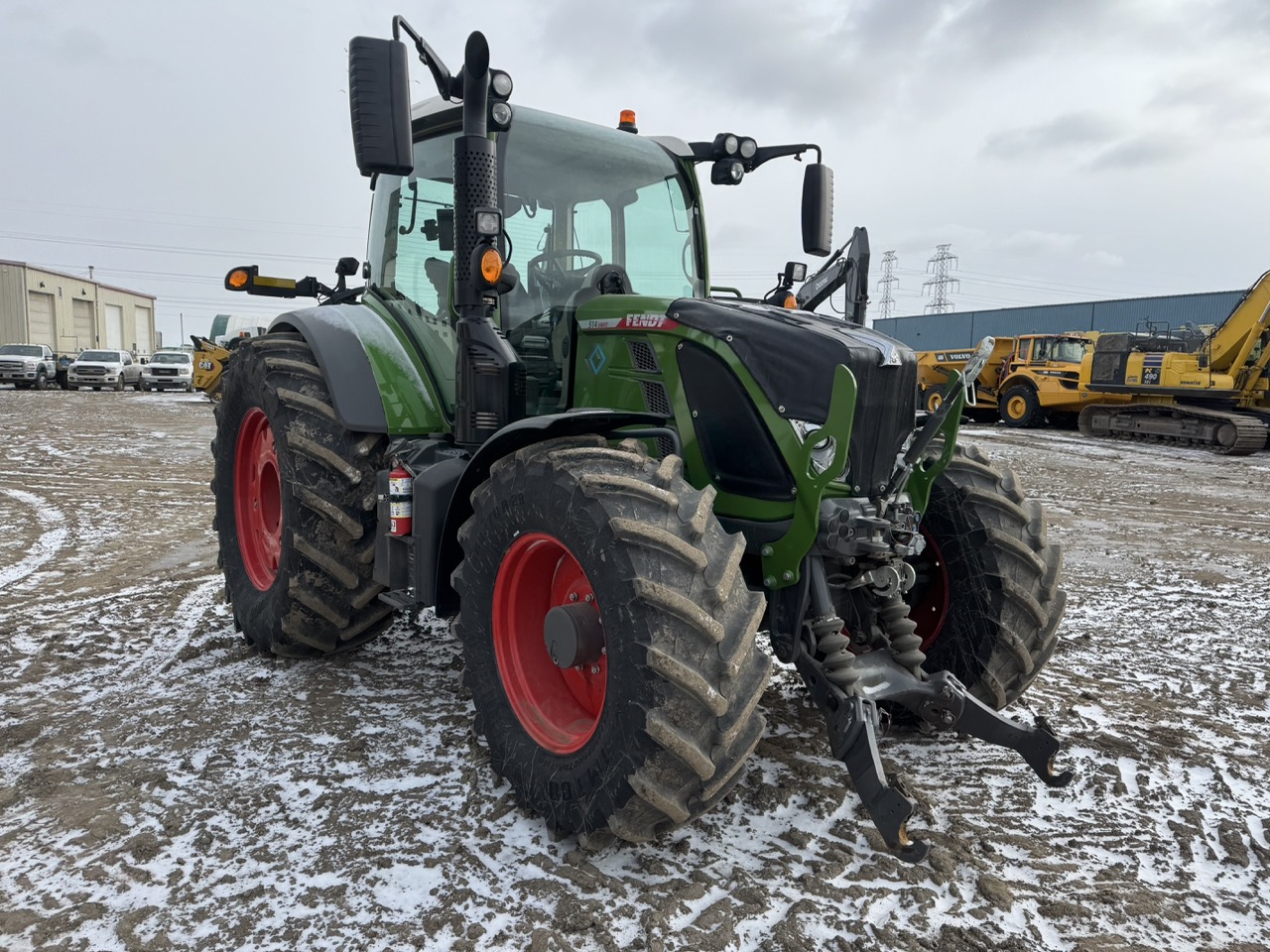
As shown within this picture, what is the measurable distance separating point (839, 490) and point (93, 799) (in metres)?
2.63

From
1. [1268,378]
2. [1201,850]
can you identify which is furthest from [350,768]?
[1268,378]

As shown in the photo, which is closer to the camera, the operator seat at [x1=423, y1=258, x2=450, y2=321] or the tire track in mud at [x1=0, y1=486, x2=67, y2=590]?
the operator seat at [x1=423, y1=258, x2=450, y2=321]

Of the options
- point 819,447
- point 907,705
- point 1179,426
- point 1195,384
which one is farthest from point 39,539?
point 1195,384

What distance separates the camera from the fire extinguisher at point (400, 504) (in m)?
3.70

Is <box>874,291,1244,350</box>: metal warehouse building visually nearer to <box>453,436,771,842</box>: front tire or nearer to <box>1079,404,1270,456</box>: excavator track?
<box>1079,404,1270,456</box>: excavator track

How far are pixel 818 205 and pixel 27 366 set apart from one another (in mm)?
32421

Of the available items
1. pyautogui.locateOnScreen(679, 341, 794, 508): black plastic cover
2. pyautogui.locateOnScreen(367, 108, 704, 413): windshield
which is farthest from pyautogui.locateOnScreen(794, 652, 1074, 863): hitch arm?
pyautogui.locateOnScreen(367, 108, 704, 413): windshield

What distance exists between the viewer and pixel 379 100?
279cm

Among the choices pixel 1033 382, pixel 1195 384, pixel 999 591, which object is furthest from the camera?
pixel 1033 382

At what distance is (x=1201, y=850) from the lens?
9.20 ft

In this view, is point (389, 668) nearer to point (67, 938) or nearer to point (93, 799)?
point (93, 799)

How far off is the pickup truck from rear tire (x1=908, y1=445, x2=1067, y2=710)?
3308 centimetres

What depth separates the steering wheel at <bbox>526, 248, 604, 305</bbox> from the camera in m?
3.72

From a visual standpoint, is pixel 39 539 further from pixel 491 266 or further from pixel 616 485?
pixel 616 485
